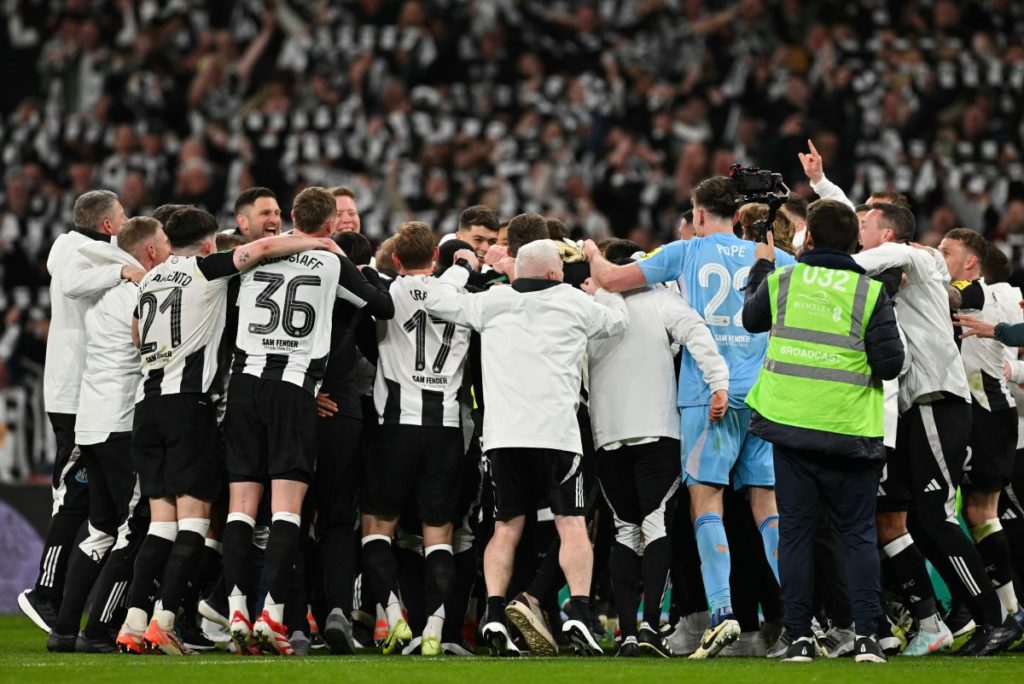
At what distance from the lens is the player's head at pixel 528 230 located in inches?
316

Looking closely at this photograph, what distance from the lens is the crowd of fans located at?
16.2 m

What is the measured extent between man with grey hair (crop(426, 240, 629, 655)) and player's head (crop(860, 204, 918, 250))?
4.63 ft

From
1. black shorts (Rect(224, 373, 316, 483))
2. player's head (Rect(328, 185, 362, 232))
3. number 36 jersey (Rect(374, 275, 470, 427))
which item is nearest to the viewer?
black shorts (Rect(224, 373, 316, 483))

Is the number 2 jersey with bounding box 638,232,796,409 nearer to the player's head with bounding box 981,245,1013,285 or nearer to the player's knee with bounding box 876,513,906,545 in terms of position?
the player's knee with bounding box 876,513,906,545

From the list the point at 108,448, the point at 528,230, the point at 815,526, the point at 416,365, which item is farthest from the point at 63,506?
the point at 815,526

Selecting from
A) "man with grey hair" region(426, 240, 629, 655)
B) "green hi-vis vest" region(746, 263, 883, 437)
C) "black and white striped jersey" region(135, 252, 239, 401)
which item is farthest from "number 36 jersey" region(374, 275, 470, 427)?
"green hi-vis vest" region(746, 263, 883, 437)

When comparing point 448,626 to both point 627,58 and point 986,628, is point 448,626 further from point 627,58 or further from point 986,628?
point 627,58

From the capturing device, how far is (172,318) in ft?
25.1

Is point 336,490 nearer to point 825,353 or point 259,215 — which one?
point 259,215

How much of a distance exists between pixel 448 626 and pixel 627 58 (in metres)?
12.0

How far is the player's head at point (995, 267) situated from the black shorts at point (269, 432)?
438 cm

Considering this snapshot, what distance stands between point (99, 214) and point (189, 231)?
1.01 m

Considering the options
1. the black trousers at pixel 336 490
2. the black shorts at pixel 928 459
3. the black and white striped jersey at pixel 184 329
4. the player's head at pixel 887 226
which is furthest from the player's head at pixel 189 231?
the black shorts at pixel 928 459

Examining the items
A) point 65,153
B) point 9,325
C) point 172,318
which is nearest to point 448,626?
point 172,318
